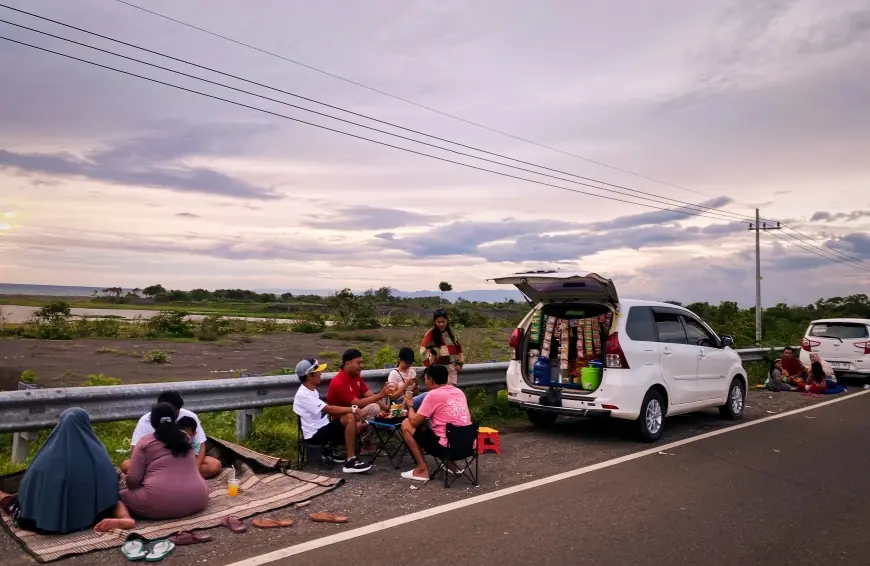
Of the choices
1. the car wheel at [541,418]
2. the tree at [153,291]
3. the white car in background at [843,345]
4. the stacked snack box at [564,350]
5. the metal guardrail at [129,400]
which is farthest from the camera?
the tree at [153,291]

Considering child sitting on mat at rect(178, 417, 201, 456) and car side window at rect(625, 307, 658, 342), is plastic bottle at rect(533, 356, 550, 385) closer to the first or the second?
car side window at rect(625, 307, 658, 342)

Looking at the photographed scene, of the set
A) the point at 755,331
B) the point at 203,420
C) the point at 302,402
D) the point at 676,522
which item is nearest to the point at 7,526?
the point at 302,402

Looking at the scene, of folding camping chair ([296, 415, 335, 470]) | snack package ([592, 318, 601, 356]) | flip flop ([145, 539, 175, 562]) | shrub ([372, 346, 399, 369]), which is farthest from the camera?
shrub ([372, 346, 399, 369])

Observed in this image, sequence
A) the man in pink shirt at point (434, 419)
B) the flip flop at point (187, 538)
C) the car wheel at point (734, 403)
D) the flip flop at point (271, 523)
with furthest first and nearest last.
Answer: the car wheel at point (734, 403), the man in pink shirt at point (434, 419), the flip flop at point (271, 523), the flip flop at point (187, 538)

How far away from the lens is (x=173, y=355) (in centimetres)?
2580

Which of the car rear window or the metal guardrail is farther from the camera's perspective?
the car rear window

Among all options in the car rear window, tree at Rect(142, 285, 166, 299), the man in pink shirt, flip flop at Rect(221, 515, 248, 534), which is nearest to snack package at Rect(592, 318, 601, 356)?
the man in pink shirt

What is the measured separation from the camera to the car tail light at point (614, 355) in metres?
8.49

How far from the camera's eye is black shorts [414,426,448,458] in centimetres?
659

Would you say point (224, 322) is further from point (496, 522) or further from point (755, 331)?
point (496, 522)

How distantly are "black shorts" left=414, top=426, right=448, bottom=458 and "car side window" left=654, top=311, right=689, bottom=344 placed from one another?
157 inches

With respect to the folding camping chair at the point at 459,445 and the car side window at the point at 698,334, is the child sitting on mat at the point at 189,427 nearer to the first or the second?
the folding camping chair at the point at 459,445

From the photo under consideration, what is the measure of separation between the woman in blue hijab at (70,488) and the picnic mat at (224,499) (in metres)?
0.09

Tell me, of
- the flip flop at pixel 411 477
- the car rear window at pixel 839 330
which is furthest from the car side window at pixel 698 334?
the car rear window at pixel 839 330
